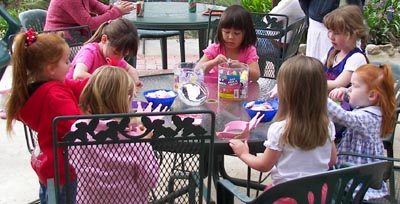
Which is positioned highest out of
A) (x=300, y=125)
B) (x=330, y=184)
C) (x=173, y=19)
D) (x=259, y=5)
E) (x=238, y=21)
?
(x=238, y=21)

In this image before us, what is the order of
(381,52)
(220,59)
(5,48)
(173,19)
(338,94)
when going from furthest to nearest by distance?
(381,52) → (5,48) → (173,19) → (220,59) → (338,94)

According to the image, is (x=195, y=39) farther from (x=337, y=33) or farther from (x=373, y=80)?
(x=373, y=80)

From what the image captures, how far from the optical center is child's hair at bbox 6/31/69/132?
2096 millimetres

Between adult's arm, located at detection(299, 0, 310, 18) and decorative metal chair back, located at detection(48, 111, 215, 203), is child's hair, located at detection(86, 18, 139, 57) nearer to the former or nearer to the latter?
decorative metal chair back, located at detection(48, 111, 215, 203)

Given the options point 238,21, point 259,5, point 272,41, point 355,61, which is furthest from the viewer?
point 259,5

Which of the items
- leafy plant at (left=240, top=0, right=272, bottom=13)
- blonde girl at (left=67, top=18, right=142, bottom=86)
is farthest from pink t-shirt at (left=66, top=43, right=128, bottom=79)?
leafy plant at (left=240, top=0, right=272, bottom=13)

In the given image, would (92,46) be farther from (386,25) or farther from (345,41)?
(386,25)

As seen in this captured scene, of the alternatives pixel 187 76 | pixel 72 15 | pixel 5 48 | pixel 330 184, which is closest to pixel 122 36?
pixel 187 76

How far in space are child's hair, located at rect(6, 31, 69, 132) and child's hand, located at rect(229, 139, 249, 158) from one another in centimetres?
75

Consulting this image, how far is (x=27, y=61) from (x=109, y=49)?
719 mm

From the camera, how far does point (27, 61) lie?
84.0 inches

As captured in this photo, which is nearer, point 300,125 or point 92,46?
point 300,125

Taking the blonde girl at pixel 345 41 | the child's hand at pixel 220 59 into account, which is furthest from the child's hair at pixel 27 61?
the blonde girl at pixel 345 41

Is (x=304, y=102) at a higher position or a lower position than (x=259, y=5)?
higher
